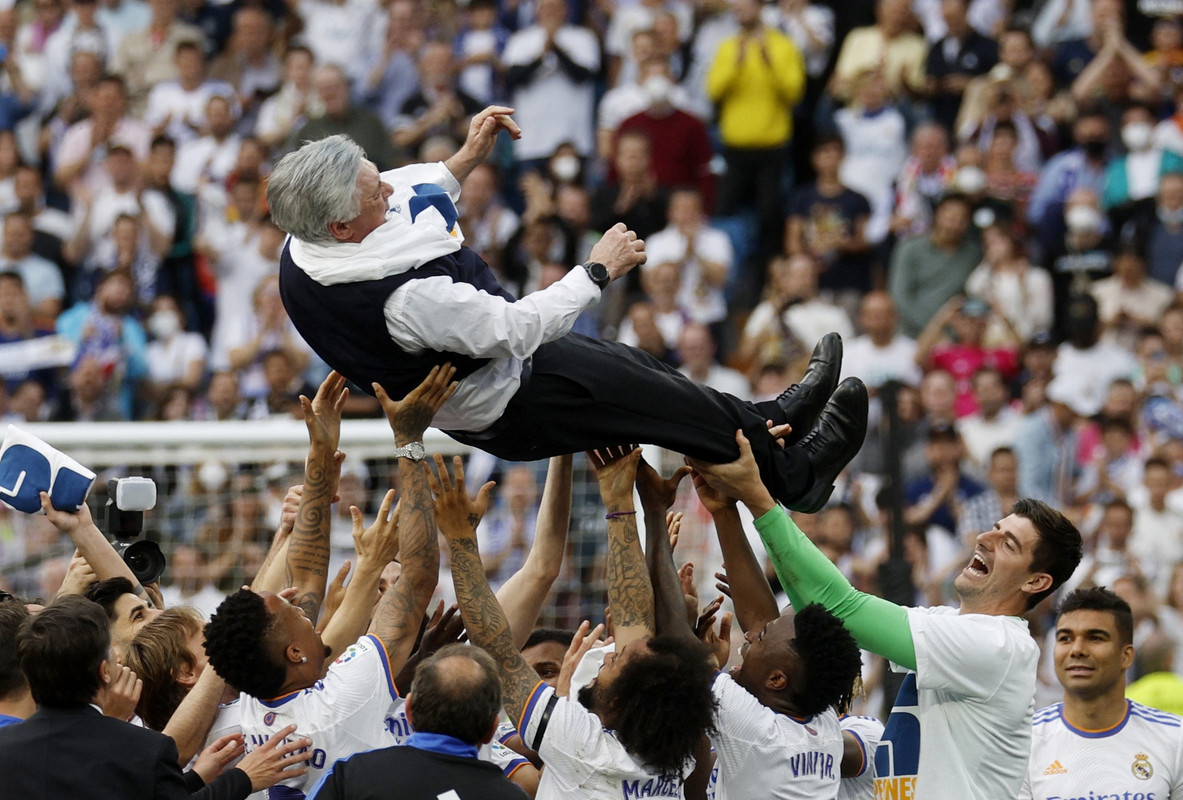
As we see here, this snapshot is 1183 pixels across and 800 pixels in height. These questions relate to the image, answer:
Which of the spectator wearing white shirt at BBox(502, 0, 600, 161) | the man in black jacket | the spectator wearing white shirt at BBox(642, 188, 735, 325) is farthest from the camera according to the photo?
the spectator wearing white shirt at BBox(502, 0, 600, 161)

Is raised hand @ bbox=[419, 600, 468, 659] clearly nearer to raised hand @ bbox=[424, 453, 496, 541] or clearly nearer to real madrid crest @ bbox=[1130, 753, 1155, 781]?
raised hand @ bbox=[424, 453, 496, 541]

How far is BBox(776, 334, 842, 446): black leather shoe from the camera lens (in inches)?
215

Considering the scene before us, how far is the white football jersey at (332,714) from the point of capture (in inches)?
184

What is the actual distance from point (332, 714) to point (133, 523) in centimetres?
162

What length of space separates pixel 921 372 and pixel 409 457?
7049mm

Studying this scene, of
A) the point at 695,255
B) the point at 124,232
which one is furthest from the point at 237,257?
the point at 695,255

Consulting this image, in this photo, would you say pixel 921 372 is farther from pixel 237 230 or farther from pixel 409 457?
pixel 409 457

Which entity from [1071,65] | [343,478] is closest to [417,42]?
[1071,65]

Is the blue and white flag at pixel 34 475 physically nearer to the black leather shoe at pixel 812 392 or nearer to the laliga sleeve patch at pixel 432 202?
the laliga sleeve patch at pixel 432 202

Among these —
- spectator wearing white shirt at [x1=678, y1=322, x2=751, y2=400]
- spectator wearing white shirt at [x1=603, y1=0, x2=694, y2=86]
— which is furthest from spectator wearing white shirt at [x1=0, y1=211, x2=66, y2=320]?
spectator wearing white shirt at [x1=678, y1=322, x2=751, y2=400]

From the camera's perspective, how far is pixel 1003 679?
493 centimetres

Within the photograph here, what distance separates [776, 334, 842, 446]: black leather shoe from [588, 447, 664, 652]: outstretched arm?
554 millimetres

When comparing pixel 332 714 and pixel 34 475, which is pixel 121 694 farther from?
pixel 34 475

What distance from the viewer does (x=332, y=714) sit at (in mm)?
4676
